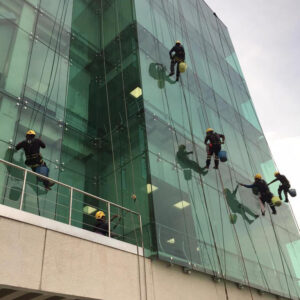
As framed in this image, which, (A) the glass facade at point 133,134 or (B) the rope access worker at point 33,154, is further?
(A) the glass facade at point 133,134

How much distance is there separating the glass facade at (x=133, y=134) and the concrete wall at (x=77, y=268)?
530 millimetres

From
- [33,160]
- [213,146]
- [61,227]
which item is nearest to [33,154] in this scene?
[33,160]

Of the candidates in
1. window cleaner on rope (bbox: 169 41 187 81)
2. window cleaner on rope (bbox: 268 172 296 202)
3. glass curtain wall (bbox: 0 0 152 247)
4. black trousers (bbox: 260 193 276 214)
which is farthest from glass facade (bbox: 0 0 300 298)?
window cleaner on rope (bbox: 268 172 296 202)

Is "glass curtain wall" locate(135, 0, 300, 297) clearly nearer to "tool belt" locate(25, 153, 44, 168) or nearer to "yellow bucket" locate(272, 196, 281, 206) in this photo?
"yellow bucket" locate(272, 196, 281, 206)

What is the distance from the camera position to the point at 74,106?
1002cm

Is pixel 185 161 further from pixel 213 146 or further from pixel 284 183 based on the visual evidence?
pixel 284 183

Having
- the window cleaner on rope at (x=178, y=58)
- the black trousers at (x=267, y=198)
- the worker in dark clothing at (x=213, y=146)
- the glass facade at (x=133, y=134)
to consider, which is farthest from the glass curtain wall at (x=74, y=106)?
the black trousers at (x=267, y=198)

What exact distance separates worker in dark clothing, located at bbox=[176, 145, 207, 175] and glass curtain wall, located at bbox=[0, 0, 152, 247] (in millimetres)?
1387

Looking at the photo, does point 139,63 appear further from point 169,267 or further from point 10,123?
point 169,267

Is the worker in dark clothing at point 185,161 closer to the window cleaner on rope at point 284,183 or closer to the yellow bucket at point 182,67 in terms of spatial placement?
the yellow bucket at point 182,67

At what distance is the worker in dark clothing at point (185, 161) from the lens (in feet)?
31.2

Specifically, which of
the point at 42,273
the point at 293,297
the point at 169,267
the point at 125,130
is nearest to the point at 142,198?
the point at 169,267

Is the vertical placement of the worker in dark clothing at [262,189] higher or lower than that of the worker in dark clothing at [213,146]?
lower

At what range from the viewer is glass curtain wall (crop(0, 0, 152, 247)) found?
25.7 feet
